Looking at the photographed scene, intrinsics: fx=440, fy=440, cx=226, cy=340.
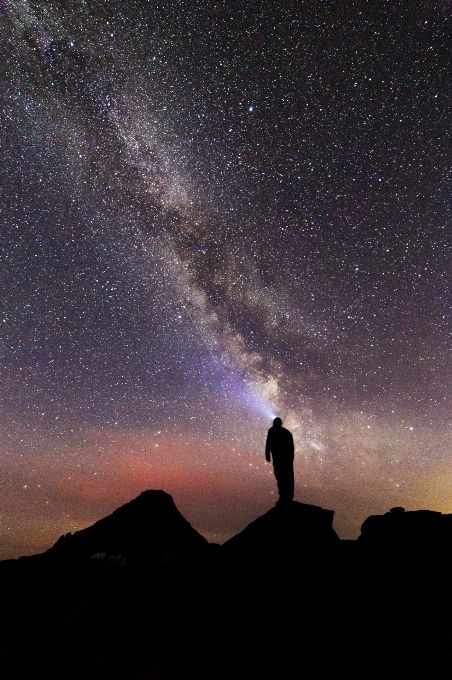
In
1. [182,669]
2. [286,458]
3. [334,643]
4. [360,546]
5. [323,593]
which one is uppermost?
[286,458]

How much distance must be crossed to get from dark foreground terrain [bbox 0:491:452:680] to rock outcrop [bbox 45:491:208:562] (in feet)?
2.82

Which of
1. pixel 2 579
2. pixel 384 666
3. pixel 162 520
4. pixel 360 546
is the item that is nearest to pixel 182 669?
pixel 384 666

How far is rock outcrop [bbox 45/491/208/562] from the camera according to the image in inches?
437

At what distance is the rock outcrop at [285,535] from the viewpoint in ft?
27.0

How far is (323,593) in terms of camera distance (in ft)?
22.2

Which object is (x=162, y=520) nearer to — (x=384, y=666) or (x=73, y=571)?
(x=73, y=571)

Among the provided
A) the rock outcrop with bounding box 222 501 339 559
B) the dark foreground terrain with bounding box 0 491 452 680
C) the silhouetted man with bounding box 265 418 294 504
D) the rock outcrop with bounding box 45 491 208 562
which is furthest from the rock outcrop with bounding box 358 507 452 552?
the rock outcrop with bounding box 45 491 208 562

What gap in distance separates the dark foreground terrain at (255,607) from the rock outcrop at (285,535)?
0.03m

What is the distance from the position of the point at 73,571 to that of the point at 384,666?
697 centimetres

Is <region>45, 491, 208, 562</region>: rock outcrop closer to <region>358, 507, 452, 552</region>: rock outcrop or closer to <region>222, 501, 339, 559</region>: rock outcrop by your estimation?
<region>222, 501, 339, 559</region>: rock outcrop

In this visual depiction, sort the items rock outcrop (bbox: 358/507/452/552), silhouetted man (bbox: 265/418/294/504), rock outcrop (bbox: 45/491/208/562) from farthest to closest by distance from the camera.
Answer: rock outcrop (bbox: 45/491/208/562) → silhouetted man (bbox: 265/418/294/504) → rock outcrop (bbox: 358/507/452/552)

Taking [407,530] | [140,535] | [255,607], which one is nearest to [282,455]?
[407,530]

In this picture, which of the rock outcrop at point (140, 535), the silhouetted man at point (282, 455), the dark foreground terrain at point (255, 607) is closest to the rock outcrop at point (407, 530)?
the dark foreground terrain at point (255, 607)

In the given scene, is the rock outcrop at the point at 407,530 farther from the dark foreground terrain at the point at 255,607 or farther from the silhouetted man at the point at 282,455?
the silhouetted man at the point at 282,455
